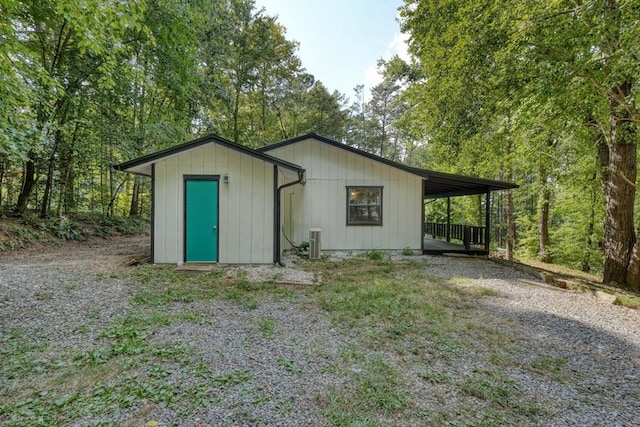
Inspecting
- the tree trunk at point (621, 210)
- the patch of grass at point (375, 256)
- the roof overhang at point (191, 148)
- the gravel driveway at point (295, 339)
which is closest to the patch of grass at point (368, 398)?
the gravel driveway at point (295, 339)

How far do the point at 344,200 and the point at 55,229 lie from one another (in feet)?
31.4

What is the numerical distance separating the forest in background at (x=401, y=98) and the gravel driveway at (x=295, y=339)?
10.2 feet

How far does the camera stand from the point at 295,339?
10.1 ft

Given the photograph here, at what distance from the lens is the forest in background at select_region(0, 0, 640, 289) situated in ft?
16.0

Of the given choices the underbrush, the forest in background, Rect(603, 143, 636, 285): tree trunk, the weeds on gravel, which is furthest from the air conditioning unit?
the underbrush

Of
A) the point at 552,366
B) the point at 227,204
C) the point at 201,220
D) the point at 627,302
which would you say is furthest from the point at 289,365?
the point at 627,302

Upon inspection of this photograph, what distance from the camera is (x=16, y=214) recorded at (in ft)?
29.6

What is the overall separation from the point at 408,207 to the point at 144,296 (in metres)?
7.45

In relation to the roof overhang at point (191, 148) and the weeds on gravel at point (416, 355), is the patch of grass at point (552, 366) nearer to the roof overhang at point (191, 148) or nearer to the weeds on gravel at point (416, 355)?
the weeds on gravel at point (416, 355)

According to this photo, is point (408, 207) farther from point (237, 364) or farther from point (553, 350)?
point (237, 364)

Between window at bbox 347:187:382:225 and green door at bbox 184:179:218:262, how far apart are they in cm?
423

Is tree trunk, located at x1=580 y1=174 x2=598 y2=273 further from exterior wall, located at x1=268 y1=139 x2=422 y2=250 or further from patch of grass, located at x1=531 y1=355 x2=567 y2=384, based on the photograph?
patch of grass, located at x1=531 y1=355 x2=567 y2=384

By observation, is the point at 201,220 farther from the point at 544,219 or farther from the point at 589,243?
the point at 589,243

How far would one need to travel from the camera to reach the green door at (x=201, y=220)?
6660 millimetres
